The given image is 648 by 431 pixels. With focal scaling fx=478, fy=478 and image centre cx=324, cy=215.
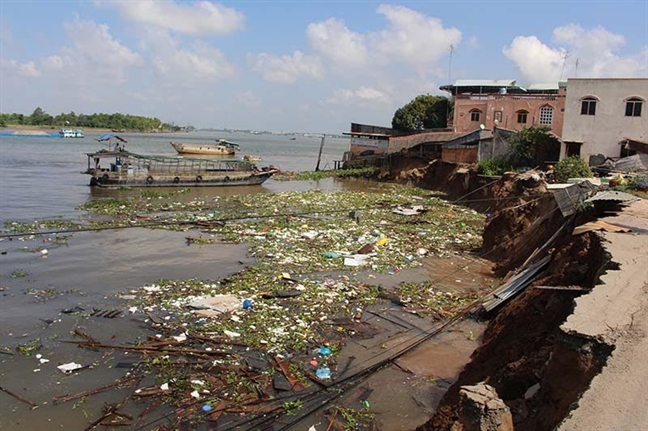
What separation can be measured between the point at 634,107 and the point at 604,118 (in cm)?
134

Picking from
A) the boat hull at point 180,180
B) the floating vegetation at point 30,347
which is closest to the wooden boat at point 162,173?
the boat hull at point 180,180

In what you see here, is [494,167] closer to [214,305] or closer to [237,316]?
[214,305]

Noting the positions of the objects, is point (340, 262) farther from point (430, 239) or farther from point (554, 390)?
point (554, 390)

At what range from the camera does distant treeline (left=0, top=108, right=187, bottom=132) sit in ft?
387

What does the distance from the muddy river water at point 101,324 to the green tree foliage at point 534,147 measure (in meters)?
14.7

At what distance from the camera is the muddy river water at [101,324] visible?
21.4ft

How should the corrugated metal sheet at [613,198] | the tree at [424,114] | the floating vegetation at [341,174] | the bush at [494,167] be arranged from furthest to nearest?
the tree at [424,114] → the floating vegetation at [341,174] → the bush at [494,167] → the corrugated metal sheet at [613,198]

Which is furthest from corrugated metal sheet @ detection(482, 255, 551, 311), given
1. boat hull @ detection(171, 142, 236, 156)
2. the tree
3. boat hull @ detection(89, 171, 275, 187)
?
boat hull @ detection(171, 142, 236, 156)

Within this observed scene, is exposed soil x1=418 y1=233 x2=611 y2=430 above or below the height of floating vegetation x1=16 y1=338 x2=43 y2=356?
above

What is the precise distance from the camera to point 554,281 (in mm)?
7109

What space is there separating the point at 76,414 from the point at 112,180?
2379cm

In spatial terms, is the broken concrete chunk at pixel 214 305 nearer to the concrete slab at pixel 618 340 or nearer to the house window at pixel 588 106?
the concrete slab at pixel 618 340

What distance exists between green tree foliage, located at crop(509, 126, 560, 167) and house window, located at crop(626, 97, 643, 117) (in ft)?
11.2

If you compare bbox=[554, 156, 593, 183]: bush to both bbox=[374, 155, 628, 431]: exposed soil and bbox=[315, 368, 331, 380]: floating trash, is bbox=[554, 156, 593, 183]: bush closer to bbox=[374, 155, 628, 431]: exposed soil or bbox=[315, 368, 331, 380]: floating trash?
bbox=[374, 155, 628, 431]: exposed soil
